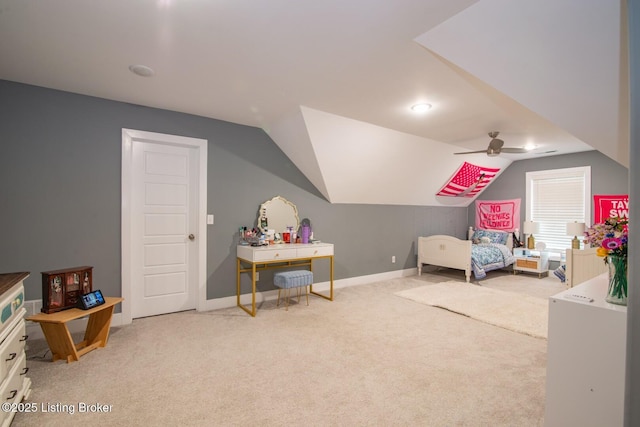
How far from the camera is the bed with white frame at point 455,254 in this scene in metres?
5.25

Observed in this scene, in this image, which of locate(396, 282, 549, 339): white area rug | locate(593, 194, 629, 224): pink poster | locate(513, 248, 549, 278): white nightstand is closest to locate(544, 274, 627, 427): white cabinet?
locate(396, 282, 549, 339): white area rug

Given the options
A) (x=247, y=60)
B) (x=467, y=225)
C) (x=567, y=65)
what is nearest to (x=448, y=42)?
(x=567, y=65)

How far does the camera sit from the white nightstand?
5.71 metres

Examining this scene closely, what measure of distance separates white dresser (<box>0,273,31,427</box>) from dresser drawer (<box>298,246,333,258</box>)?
254cm

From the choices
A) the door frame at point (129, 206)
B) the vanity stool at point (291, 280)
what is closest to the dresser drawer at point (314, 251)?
the vanity stool at point (291, 280)

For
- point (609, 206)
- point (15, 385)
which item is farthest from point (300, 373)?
point (609, 206)

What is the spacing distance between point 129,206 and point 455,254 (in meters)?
4.94

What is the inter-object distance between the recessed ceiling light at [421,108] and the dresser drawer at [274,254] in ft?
7.00

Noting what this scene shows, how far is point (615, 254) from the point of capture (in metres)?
1.48

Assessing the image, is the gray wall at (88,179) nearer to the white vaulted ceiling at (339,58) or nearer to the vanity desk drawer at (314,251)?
the white vaulted ceiling at (339,58)

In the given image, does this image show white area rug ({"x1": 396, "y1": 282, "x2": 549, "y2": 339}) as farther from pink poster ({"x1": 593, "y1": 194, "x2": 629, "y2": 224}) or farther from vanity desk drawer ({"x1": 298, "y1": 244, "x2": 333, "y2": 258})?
pink poster ({"x1": 593, "y1": 194, "x2": 629, "y2": 224})

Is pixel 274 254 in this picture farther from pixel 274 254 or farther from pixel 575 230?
pixel 575 230

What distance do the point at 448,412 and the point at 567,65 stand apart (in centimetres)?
222

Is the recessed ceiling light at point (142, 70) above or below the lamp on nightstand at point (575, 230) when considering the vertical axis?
above
